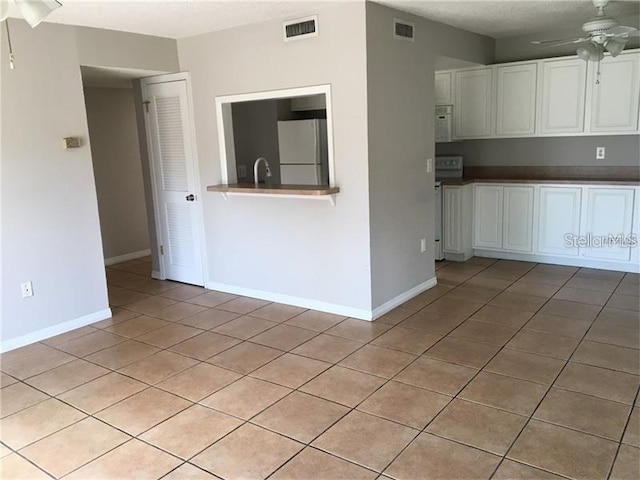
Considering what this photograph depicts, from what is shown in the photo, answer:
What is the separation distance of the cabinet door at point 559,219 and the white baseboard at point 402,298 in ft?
4.60

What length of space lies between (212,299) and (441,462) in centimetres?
302

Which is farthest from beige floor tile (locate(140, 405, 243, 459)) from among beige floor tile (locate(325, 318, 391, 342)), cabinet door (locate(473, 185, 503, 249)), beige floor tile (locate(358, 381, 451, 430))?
cabinet door (locate(473, 185, 503, 249))

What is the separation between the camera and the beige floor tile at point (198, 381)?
3.04 metres

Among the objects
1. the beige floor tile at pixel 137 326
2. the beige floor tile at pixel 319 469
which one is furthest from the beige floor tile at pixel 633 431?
the beige floor tile at pixel 137 326

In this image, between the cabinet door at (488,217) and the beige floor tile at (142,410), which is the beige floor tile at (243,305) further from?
the cabinet door at (488,217)

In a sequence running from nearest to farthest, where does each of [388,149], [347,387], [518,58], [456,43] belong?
[347,387] → [388,149] → [456,43] → [518,58]

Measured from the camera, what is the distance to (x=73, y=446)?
8.37 ft

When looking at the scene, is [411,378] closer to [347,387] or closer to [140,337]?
[347,387]

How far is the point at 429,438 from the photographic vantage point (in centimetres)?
249

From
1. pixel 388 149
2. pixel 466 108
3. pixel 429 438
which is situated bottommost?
pixel 429 438

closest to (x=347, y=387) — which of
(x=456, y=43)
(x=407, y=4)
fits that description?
(x=407, y=4)

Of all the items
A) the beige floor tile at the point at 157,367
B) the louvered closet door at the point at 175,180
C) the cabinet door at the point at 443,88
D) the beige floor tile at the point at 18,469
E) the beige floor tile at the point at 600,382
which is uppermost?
the cabinet door at the point at 443,88

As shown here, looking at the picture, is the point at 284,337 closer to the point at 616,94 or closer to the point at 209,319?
the point at 209,319

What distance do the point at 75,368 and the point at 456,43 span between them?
14.0 feet
